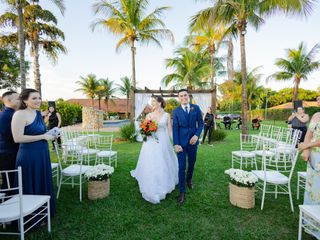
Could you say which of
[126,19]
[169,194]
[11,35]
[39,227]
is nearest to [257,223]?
[169,194]

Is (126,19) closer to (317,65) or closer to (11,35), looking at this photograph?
(11,35)

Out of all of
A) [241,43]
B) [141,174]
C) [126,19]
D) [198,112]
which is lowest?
[141,174]

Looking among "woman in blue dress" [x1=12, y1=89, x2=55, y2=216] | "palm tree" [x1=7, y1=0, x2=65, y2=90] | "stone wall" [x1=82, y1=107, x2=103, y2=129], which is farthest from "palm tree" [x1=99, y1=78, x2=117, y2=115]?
"woman in blue dress" [x1=12, y1=89, x2=55, y2=216]

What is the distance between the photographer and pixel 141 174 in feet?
13.1

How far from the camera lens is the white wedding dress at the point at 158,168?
3.67 m

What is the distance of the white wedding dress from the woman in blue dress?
1.68 metres

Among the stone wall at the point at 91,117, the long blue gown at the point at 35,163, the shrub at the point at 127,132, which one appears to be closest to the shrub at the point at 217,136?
the shrub at the point at 127,132

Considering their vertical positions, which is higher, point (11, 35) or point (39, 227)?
point (11, 35)

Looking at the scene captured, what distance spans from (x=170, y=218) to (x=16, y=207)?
205 centimetres

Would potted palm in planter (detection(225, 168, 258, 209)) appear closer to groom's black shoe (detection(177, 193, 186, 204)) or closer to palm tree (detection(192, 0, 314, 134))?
groom's black shoe (detection(177, 193, 186, 204))

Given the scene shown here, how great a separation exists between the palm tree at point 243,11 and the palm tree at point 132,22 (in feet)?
10.4

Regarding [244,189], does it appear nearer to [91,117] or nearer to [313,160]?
[313,160]

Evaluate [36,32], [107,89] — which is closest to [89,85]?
[107,89]

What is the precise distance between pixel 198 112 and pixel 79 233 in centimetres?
276
